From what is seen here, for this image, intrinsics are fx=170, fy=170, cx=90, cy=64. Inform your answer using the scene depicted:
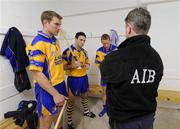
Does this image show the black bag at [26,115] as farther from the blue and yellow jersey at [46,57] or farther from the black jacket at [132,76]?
the black jacket at [132,76]

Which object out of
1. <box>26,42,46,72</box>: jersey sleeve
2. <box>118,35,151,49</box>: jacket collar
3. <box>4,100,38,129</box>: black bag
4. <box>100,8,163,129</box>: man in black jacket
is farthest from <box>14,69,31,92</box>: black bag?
<box>118,35,151,49</box>: jacket collar

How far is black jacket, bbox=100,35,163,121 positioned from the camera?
1.01 meters

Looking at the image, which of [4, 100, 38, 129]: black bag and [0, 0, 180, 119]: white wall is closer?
[4, 100, 38, 129]: black bag

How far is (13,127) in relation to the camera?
2.19 meters

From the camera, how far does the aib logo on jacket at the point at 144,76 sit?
3.33 ft

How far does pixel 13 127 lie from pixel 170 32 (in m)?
2.97

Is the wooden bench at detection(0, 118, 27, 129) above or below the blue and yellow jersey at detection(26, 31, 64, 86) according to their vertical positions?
below

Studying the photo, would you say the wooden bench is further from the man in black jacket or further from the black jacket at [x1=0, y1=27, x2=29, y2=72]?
the man in black jacket

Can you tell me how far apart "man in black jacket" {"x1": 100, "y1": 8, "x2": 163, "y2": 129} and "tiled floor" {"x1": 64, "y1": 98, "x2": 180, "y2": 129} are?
64.2 inches

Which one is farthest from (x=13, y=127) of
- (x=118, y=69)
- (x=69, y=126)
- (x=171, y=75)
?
(x=171, y=75)

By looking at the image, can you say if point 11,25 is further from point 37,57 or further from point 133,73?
point 133,73

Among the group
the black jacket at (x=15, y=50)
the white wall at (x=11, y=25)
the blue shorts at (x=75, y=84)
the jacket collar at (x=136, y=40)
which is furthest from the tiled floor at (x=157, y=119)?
the jacket collar at (x=136, y=40)

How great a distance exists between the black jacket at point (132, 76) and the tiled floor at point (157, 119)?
1642mm

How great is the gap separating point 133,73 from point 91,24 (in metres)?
2.97
